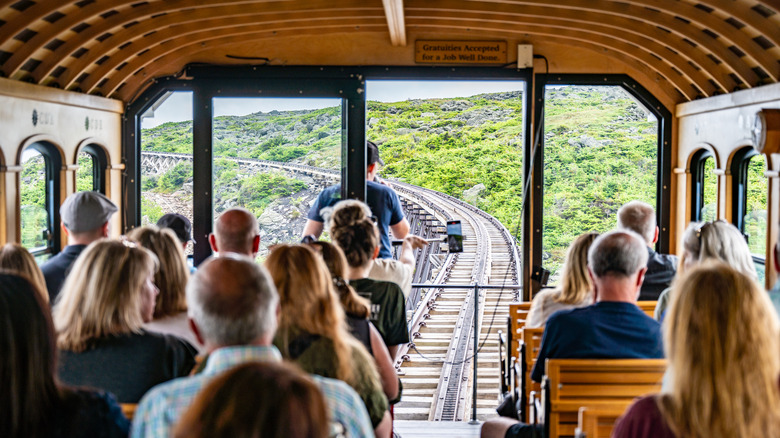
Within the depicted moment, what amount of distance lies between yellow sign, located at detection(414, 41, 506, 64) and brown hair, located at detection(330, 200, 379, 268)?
3605mm

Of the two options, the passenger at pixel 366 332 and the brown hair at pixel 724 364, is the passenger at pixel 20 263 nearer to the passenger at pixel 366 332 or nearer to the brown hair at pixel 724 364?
the passenger at pixel 366 332

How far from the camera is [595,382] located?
290cm

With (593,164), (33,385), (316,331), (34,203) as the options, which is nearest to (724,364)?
(316,331)

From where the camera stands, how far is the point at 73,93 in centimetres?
667

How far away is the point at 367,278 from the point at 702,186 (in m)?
4.72

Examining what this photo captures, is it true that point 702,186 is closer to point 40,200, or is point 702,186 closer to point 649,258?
point 649,258

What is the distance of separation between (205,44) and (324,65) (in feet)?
3.65

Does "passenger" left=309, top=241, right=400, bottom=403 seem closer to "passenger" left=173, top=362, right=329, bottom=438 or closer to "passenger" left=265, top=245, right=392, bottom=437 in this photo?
"passenger" left=265, top=245, right=392, bottom=437

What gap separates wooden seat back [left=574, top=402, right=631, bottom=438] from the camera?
227cm

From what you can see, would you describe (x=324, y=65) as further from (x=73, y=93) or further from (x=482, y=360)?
(x=482, y=360)

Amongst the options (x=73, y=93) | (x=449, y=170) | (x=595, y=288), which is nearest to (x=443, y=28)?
(x=73, y=93)

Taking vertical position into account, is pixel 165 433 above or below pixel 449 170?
below

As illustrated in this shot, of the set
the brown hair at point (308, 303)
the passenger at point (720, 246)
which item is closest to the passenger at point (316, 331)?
the brown hair at point (308, 303)

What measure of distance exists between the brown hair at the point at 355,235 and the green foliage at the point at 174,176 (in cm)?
426
